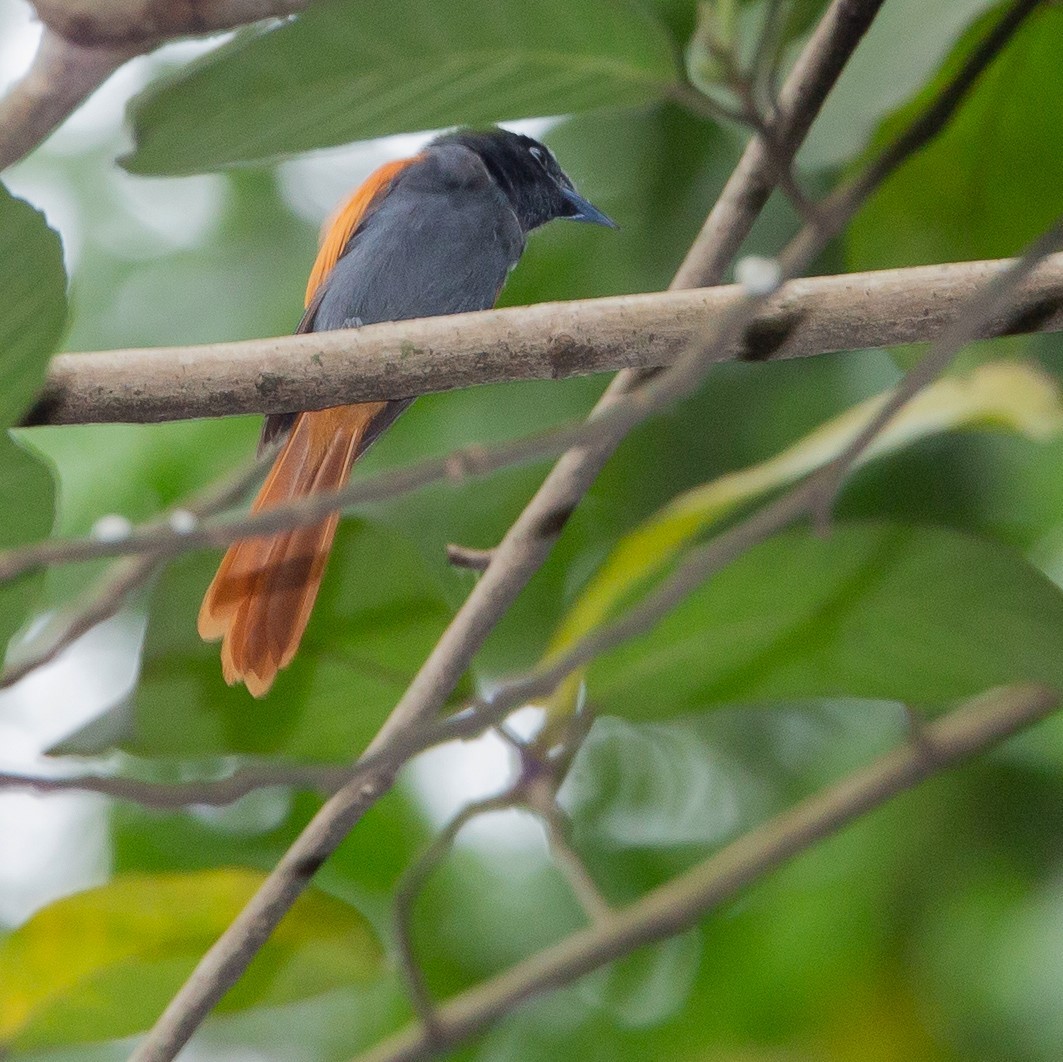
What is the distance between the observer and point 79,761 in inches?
55.8

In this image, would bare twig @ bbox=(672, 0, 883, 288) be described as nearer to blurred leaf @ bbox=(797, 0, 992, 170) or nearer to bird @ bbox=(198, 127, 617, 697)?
blurred leaf @ bbox=(797, 0, 992, 170)

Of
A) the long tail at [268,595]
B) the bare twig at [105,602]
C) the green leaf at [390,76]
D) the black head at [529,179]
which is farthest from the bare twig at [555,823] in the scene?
the black head at [529,179]

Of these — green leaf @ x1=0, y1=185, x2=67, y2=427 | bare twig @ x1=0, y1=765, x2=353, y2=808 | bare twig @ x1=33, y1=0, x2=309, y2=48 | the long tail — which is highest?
bare twig @ x1=33, y1=0, x2=309, y2=48

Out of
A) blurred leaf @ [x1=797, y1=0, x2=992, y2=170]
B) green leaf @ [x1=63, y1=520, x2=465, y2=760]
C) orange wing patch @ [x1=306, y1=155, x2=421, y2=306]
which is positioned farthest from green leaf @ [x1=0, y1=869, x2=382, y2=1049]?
blurred leaf @ [x1=797, y1=0, x2=992, y2=170]

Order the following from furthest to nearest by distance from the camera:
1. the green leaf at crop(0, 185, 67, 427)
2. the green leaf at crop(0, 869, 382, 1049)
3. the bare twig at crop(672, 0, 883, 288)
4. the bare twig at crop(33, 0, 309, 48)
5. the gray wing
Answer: the gray wing
the green leaf at crop(0, 869, 382, 1049)
the bare twig at crop(672, 0, 883, 288)
the green leaf at crop(0, 185, 67, 427)
the bare twig at crop(33, 0, 309, 48)

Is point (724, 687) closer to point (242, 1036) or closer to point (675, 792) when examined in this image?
point (675, 792)

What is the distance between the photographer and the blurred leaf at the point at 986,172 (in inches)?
60.0

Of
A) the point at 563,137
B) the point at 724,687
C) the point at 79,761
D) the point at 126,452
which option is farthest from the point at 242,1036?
the point at 563,137

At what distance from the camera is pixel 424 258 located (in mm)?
2041

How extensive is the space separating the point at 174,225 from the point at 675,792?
168cm

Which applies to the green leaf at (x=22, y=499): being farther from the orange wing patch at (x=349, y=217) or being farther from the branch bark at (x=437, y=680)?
the orange wing patch at (x=349, y=217)

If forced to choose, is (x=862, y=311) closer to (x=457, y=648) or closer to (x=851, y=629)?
(x=851, y=629)

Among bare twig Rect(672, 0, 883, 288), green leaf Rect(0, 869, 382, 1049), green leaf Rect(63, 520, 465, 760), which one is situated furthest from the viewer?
green leaf Rect(0, 869, 382, 1049)

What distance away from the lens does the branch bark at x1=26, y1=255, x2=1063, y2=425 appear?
42.4 inches
